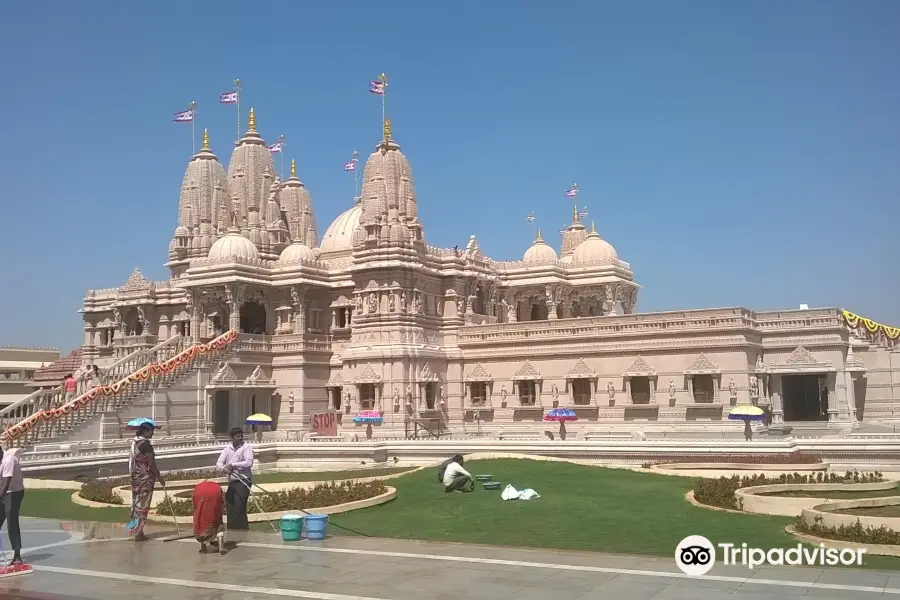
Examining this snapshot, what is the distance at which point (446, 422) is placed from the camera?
52.9 meters

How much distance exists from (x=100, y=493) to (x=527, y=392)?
29.0 metres

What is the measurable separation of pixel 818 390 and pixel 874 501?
106 ft

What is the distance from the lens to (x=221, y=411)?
5278 cm

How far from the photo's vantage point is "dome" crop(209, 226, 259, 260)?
57.1m

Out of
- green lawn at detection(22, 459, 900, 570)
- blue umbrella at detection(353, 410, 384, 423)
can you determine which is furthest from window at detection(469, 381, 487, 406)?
green lawn at detection(22, 459, 900, 570)

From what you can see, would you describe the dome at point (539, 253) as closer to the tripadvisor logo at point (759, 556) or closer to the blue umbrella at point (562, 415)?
the blue umbrella at point (562, 415)

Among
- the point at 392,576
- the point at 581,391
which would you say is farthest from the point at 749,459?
the point at 392,576

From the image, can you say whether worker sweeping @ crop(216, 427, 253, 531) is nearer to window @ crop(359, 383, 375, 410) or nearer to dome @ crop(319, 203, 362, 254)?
window @ crop(359, 383, 375, 410)

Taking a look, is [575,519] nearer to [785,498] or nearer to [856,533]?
[785,498]

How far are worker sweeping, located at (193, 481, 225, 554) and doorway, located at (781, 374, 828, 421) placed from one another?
39.5 metres

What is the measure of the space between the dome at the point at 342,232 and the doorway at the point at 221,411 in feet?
50.8

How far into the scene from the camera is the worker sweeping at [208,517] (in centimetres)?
1623

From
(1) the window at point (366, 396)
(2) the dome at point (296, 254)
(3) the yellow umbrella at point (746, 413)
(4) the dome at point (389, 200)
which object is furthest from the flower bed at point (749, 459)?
(2) the dome at point (296, 254)

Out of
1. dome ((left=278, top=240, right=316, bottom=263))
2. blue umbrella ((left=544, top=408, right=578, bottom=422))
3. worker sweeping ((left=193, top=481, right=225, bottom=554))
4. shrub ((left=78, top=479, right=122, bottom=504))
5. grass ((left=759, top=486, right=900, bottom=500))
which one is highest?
dome ((left=278, top=240, right=316, bottom=263))
